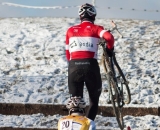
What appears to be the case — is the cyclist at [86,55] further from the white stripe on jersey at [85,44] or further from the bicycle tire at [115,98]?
the bicycle tire at [115,98]

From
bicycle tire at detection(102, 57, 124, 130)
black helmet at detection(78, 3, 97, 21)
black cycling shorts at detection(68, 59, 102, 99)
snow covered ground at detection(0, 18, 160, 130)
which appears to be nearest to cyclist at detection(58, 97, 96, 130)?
black cycling shorts at detection(68, 59, 102, 99)

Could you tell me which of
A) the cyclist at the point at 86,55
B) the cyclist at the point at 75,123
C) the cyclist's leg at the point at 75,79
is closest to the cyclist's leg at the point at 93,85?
the cyclist at the point at 86,55

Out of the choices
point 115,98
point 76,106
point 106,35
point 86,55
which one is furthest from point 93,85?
point 76,106

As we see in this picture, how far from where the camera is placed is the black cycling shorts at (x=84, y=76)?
7.79 meters

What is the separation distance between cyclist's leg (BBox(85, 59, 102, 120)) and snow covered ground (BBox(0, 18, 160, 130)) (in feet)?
5.27

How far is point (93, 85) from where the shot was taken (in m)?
7.89

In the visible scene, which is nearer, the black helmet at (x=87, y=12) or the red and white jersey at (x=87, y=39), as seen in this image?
the red and white jersey at (x=87, y=39)

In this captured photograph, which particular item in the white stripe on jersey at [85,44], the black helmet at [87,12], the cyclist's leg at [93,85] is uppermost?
the black helmet at [87,12]

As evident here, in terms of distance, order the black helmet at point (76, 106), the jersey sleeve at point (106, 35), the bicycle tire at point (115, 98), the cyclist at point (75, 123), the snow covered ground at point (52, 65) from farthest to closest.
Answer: the snow covered ground at point (52, 65) → the bicycle tire at point (115, 98) → the jersey sleeve at point (106, 35) → the black helmet at point (76, 106) → the cyclist at point (75, 123)

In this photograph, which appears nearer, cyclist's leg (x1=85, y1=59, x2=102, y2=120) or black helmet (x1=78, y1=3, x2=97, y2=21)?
cyclist's leg (x1=85, y1=59, x2=102, y2=120)

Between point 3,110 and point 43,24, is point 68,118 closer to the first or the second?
point 3,110

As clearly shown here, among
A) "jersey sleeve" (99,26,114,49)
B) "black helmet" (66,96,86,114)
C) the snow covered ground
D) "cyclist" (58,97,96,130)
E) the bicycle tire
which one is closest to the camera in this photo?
"cyclist" (58,97,96,130)

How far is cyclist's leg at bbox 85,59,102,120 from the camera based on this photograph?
25.6 feet

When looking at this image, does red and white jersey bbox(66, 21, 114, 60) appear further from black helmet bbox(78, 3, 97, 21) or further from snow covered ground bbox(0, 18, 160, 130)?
snow covered ground bbox(0, 18, 160, 130)
